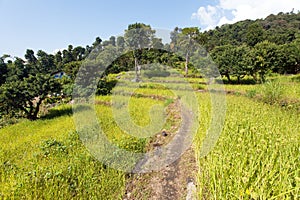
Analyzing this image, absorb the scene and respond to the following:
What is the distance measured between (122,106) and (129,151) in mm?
5463

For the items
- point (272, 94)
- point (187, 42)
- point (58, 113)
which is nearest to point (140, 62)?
point (187, 42)

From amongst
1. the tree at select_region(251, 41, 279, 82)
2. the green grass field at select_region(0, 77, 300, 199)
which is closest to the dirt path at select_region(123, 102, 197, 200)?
the green grass field at select_region(0, 77, 300, 199)

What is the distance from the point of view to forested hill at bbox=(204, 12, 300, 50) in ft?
116

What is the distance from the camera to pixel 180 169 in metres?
3.69

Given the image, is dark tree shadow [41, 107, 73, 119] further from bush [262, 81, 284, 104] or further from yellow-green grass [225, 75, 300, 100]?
yellow-green grass [225, 75, 300, 100]

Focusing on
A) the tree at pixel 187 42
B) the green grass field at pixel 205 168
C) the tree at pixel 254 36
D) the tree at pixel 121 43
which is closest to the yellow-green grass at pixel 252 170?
the green grass field at pixel 205 168

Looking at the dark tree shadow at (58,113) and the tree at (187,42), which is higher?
the tree at (187,42)

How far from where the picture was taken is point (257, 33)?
128 feet

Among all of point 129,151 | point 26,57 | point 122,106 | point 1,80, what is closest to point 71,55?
point 26,57

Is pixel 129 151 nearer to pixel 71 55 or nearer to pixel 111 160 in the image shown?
pixel 111 160

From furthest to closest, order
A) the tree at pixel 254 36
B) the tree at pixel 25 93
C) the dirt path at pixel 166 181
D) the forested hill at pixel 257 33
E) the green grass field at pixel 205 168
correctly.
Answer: the tree at pixel 254 36 → the forested hill at pixel 257 33 → the tree at pixel 25 93 → the dirt path at pixel 166 181 → the green grass field at pixel 205 168

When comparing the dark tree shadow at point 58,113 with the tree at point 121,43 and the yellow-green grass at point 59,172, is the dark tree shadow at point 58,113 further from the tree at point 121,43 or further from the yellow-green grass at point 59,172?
the tree at point 121,43

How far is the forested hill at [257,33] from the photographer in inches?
1390

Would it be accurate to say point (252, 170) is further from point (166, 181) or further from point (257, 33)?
point (257, 33)
